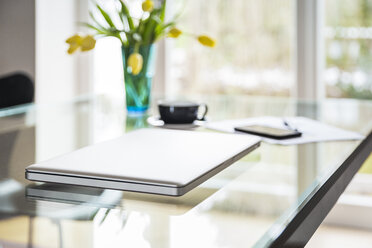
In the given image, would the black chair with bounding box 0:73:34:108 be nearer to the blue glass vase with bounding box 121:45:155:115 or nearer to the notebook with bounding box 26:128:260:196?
the blue glass vase with bounding box 121:45:155:115

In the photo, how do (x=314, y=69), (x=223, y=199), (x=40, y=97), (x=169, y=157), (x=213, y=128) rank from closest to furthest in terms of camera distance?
1. (x=223, y=199)
2. (x=169, y=157)
3. (x=213, y=128)
4. (x=314, y=69)
5. (x=40, y=97)

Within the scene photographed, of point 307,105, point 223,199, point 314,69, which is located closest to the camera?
point 223,199

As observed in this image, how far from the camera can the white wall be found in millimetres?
3141

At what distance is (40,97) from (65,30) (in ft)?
A: 1.34

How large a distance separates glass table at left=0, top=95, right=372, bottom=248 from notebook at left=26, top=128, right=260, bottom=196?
0.5 inches

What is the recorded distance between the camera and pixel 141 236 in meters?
0.62

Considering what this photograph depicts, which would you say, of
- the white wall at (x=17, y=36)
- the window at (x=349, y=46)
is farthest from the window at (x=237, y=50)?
the white wall at (x=17, y=36)

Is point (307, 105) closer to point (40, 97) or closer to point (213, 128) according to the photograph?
point (213, 128)

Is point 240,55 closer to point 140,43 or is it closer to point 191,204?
point 140,43

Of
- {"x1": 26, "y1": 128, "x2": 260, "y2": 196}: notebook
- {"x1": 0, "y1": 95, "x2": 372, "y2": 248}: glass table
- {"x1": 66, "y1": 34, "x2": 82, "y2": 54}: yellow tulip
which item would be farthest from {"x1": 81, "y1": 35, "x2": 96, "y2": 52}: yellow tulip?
{"x1": 26, "y1": 128, "x2": 260, "y2": 196}: notebook

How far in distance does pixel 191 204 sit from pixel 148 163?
0.48 feet

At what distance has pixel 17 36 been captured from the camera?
10.4ft

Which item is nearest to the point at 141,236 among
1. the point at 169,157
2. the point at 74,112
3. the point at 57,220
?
the point at 57,220

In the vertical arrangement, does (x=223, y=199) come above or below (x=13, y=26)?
below
